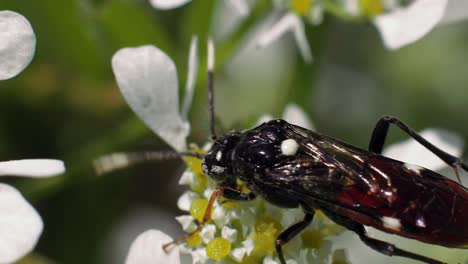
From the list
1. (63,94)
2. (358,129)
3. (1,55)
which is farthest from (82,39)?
(358,129)

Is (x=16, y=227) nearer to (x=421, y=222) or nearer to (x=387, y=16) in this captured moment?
(x=421, y=222)

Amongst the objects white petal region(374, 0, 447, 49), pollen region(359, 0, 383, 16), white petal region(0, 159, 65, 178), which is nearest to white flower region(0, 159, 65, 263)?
white petal region(0, 159, 65, 178)

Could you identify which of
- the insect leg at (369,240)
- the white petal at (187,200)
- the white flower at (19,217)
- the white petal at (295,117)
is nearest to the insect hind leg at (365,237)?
the insect leg at (369,240)

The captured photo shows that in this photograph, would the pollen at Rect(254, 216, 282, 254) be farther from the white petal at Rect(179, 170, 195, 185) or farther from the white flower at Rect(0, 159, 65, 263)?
the white flower at Rect(0, 159, 65, 263)

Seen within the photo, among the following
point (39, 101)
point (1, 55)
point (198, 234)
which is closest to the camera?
point (1, 55)

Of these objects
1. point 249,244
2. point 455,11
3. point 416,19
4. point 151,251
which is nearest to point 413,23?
point 416,19

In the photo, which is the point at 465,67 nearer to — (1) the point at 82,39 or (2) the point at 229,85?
(2) the point at 229,85
